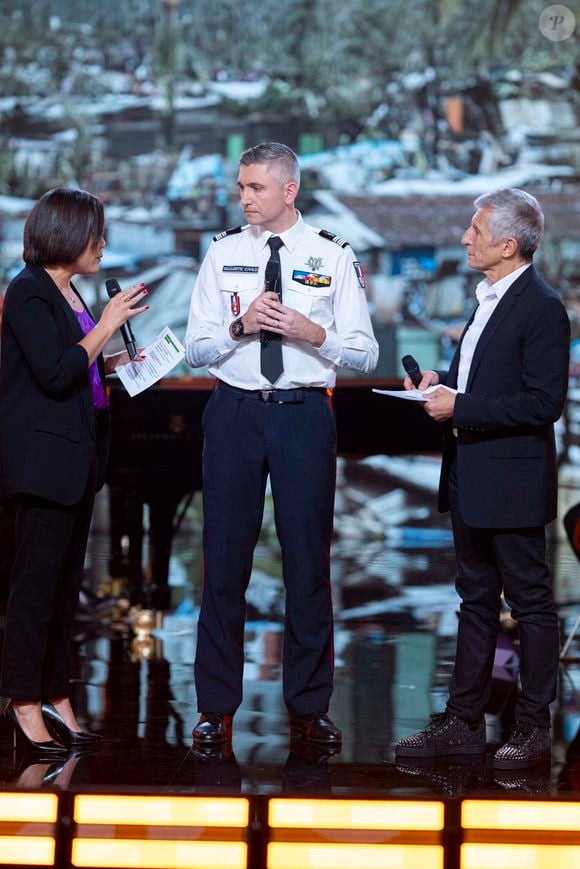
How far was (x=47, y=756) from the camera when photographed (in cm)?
335

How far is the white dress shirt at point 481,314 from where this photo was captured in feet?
11.1

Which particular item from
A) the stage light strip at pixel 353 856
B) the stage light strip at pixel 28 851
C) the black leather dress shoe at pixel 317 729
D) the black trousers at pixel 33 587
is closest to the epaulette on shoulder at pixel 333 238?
the black trousers at pixel 33 587

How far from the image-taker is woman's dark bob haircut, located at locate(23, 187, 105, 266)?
10.8ft

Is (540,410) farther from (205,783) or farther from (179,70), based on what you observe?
(179,70)

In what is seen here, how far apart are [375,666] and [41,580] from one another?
159cm

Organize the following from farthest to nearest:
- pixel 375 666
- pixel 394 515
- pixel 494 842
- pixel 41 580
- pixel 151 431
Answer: pixel 394 515
pixel 151 431
pixel 375 666
pixel 41 580
pixel 494 842

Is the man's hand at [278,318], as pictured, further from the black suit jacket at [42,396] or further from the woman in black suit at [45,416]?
the black suit jacket at [42,396]

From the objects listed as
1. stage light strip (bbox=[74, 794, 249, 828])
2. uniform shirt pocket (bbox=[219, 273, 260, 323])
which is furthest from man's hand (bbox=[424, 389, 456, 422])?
stage light strip (bbox=[74, 794, 249, 828])

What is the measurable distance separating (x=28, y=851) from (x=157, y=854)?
0.28 m

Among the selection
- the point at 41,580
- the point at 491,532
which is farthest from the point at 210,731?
the point at 491,532

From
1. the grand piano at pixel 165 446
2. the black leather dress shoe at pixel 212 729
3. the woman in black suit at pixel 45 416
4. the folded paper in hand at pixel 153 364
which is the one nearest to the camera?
the woman in black suit at pixel 45 416

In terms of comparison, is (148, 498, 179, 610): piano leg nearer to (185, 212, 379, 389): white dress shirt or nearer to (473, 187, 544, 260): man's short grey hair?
(185, 212, 379, 389): white dress shirt

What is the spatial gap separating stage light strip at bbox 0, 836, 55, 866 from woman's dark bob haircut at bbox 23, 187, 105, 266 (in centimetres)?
148

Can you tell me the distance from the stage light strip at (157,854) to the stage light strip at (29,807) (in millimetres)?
98
